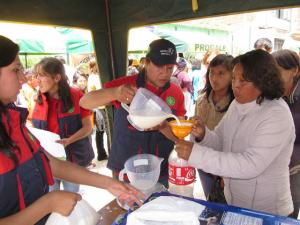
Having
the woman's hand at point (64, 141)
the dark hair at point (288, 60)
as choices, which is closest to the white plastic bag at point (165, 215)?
the woman's hand at point (64, 141)

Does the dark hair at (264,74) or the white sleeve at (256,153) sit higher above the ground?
the dark hair at (264,74)

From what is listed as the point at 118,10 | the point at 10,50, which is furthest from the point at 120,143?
the point at 118,10

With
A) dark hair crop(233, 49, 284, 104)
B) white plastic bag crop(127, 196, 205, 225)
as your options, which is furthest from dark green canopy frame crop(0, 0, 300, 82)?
white plastic bag crop(127, 196, 205, 225)

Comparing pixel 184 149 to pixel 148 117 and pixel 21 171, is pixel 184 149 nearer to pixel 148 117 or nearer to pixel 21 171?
pixel 148 117

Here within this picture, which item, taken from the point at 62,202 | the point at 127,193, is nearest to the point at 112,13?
the point at 127,193

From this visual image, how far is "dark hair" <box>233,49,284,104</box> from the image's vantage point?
133cm

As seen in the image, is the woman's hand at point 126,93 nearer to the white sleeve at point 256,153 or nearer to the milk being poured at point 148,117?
the milk being poured at point 148,117

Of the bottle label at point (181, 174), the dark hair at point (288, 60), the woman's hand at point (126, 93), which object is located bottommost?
the bottle label at point (181, 174)

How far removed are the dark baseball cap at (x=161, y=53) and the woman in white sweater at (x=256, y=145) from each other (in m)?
0.47

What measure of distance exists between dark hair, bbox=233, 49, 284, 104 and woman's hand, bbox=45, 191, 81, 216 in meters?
0.96

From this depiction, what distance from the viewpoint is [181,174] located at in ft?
4.61

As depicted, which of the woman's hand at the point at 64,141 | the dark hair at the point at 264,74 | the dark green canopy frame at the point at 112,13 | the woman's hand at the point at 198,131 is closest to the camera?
the dark hair at the point at 264,74

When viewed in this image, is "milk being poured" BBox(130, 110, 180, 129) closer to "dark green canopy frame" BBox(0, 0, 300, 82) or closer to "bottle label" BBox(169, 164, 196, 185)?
"bottle label" BBox(169, 164, 196, 185)

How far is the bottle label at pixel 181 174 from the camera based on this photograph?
140 centimetres
